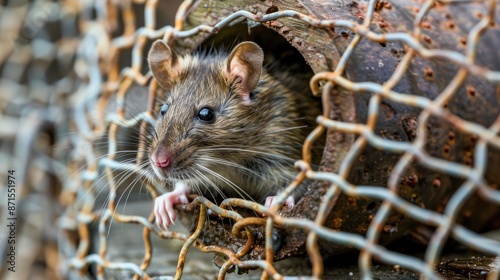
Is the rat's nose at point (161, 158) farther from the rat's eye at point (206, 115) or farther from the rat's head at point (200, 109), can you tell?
the rat's eye at point (206, 115)

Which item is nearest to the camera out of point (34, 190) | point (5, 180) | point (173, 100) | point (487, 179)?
point (487, 179)

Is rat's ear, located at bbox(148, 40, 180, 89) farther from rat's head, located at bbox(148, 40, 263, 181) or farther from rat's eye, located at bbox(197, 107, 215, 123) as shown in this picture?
rat's eye, located at bbox(197, 107, 215, 123)

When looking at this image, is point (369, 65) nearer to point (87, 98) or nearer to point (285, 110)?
point (285, 110)

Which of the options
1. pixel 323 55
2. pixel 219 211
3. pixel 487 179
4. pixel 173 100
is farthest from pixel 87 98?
pixel 487 179

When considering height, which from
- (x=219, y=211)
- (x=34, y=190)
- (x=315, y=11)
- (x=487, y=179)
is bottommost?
(x=34, y=190)

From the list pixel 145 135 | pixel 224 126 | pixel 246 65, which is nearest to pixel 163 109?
pixel 145 135

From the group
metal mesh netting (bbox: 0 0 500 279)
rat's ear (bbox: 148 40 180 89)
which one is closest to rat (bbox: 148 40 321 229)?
rat's ear (bbox: 148 40 180 89)

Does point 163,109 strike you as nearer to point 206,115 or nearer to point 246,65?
point 206,115

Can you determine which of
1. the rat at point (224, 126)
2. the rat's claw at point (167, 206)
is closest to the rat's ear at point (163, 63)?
the rat at point (224, 126)
